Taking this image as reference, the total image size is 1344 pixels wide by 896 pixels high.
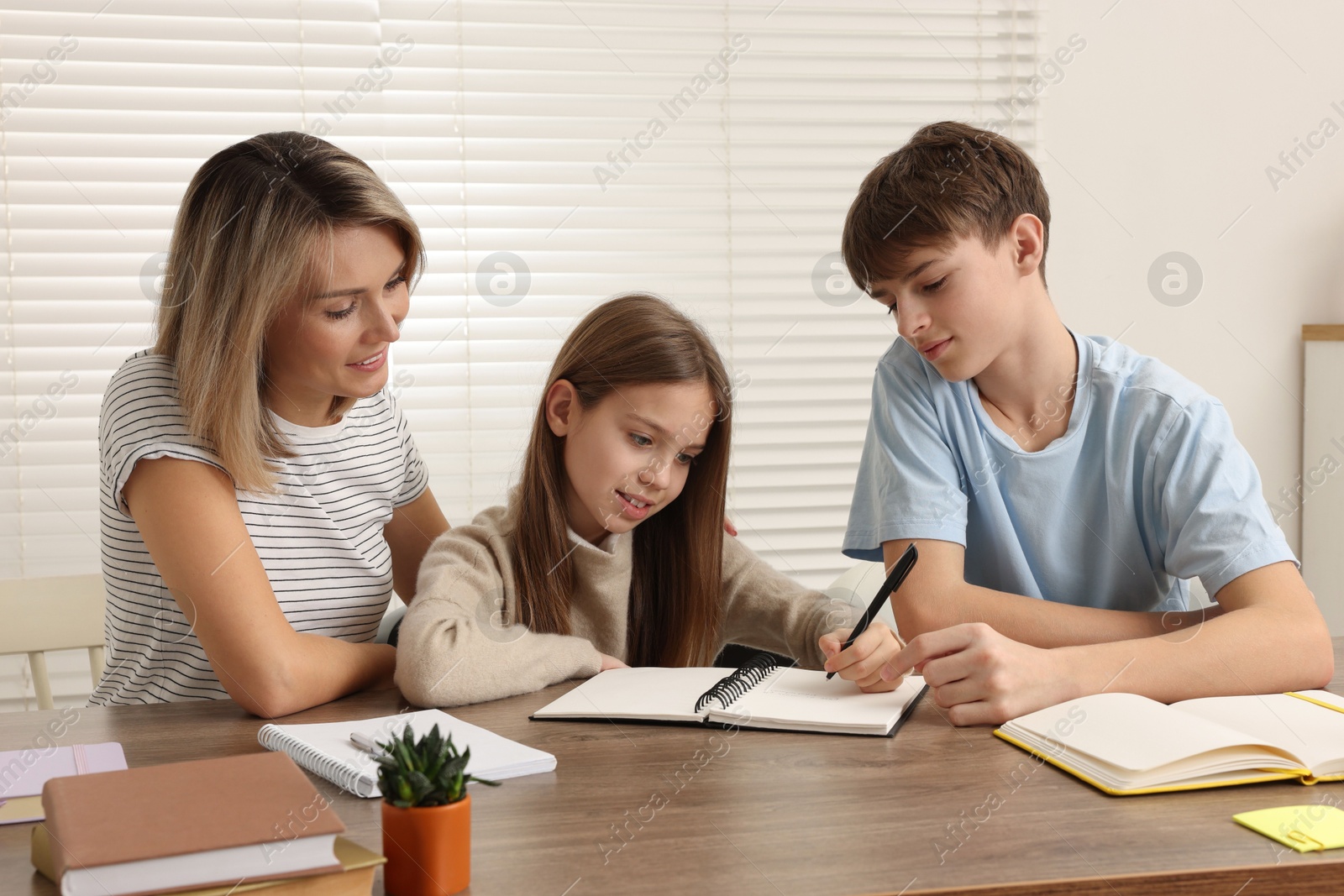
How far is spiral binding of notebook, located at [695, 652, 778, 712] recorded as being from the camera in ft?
3.43

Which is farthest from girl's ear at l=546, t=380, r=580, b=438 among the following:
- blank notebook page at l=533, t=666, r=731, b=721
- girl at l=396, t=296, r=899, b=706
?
blank notebook page at l=533, t=666, r=731, b=721

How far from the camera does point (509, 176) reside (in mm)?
2338

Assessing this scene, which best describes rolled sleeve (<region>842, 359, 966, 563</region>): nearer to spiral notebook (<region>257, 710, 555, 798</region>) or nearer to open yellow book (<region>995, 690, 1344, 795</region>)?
open yellow book (<region>995, 690, 1344, 795</region>)

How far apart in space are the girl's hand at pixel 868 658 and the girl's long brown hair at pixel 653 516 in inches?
15.2

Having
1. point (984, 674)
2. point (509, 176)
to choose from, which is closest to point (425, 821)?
point (984, 674)

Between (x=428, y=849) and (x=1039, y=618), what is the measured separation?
2.66ft

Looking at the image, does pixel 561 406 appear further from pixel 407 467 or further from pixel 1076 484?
pixel 1076 484

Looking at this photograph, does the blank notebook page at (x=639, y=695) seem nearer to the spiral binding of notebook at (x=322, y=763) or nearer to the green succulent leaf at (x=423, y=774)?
the spiral binding of notebook at (x=322, y=763)

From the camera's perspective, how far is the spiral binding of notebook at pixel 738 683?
104 centimetres

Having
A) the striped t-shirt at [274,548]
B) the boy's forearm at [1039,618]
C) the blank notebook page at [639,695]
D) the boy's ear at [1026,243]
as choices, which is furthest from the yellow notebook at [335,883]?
the boy's ear at [1026,243]

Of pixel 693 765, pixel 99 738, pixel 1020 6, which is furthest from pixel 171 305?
pixel 1020 6

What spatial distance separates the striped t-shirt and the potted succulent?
2.16 feet

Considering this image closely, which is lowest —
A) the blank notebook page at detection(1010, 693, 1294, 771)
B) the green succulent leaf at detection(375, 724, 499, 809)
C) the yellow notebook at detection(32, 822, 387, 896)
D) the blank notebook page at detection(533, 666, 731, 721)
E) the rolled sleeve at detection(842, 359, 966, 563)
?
the blank notebook page at detection(533, 666, 731, 721)

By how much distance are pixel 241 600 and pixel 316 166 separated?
1.72ft
